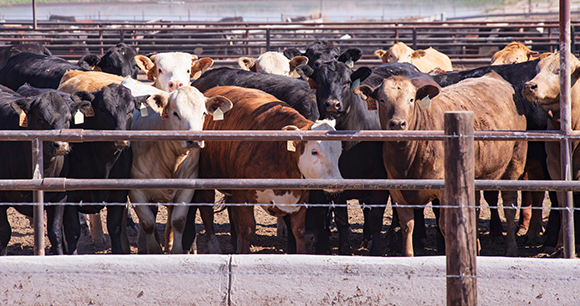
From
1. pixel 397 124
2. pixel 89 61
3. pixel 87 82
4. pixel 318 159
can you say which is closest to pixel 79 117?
pixel 318 159

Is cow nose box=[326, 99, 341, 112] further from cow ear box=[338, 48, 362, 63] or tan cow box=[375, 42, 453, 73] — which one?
tan cow box=[375, 42, 453, 73]

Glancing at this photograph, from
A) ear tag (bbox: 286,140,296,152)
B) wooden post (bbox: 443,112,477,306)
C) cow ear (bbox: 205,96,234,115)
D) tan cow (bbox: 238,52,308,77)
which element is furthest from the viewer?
tan cow (bbox: 238,52,308,77)

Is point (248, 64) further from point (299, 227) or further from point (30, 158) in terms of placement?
point (30, 158)

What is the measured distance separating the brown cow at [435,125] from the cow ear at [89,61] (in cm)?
483

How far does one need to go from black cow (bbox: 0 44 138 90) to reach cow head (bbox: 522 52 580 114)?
18.1 feet

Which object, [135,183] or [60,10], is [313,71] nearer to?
[135,183]

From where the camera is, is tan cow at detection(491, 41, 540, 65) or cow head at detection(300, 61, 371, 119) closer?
cow head at detection(300, 61, 371, 119)

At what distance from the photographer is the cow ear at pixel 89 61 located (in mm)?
8359

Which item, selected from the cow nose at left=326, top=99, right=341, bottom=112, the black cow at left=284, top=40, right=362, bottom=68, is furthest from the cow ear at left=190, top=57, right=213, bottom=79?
the cow nose at left=326, top=99, right=341, bottom=112

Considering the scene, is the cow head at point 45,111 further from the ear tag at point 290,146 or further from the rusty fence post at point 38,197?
the ear tag at point 290,146

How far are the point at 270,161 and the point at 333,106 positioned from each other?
3.03 feet

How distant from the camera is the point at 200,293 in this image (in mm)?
3189

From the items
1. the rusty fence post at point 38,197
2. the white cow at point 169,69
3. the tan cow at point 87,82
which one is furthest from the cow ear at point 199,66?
the rusty fence post at point 38,197

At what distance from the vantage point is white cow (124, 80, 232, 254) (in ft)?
16.4
